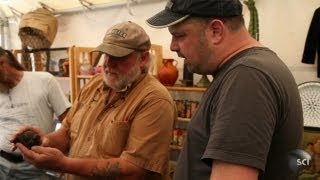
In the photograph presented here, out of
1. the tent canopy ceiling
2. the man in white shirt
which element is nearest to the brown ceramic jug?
the man in white shirt

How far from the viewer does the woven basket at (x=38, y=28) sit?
126 inches

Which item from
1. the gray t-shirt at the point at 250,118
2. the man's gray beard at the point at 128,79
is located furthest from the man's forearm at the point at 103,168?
the gray t-shirt at the point at 250,118

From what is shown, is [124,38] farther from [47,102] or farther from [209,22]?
[47,102]

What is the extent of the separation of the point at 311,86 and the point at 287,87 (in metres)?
1.61

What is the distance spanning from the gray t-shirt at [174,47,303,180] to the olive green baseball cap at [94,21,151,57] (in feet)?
2.46

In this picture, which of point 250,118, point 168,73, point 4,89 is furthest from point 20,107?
point 250,118

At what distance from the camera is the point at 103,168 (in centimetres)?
141

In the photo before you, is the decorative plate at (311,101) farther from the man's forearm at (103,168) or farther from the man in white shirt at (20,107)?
the man in white shirt at (20,107)

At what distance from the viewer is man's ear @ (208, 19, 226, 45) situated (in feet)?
2.64

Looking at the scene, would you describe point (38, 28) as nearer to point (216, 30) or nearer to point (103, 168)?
point (103, 168)

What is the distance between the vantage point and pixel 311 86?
87.2 inches

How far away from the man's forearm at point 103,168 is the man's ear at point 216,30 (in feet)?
2.47

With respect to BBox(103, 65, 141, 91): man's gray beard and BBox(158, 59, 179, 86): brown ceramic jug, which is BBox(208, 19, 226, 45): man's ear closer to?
BBox(103, 65, 141, 91): man's gray beard

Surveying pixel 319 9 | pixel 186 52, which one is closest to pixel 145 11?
pixel 319 9
